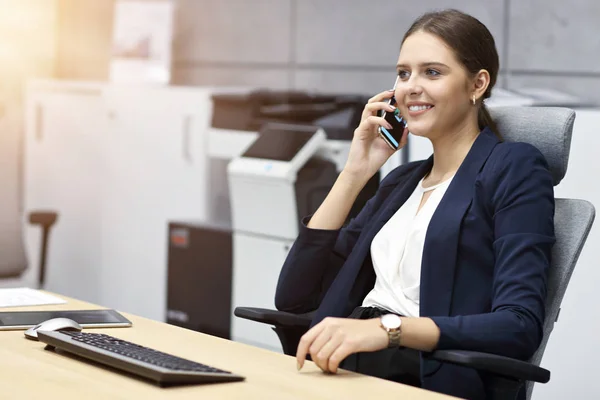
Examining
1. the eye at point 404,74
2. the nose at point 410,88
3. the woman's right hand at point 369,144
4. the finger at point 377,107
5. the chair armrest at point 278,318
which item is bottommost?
the chair armrest at point 278,318

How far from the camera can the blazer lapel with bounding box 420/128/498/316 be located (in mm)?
1821

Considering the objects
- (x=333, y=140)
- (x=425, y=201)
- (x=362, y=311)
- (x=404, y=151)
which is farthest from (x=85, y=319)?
(x=333, y=140)

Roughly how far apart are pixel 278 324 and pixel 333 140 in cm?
164

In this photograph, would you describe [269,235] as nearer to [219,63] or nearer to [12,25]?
[219,63]

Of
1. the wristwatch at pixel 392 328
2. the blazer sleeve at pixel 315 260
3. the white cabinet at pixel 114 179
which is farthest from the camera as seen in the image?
the white cabinet at pixel 114 179

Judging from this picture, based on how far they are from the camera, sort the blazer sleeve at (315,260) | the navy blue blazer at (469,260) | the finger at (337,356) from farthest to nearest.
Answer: the blazer sleeve at (315,260) → the navy blue blazer at (469,260) → the finger at (337,356)

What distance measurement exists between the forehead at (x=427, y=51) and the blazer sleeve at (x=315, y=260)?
286 millimetres

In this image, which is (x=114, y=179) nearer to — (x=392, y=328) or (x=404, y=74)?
(x=404, y=74)

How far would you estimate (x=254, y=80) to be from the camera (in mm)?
4730

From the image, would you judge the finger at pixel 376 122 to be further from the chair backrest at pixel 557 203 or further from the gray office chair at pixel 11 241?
the gray office chair at pixel 11 241

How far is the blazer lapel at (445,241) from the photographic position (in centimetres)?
182

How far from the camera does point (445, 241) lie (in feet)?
6.03

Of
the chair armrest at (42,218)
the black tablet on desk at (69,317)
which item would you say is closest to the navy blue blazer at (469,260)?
the black tablet on desk at (69,317)

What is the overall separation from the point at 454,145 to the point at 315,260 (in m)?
0.38
